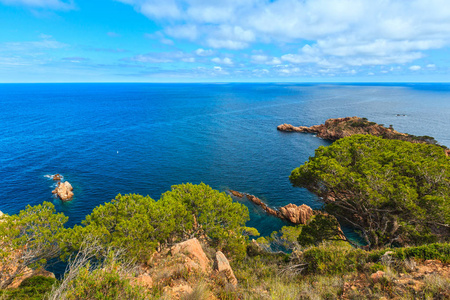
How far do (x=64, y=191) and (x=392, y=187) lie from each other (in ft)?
181

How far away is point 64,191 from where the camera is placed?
46.0 m

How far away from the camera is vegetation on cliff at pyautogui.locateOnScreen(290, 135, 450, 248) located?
18375mm

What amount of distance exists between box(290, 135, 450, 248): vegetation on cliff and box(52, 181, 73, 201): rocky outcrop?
151ft

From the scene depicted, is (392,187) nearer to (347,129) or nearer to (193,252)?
(193,252)

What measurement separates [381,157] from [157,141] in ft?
241

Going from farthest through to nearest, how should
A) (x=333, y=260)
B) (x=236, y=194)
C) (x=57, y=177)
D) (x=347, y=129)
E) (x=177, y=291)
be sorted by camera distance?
(x=347, y=129) < (x=57, y=177) < (x=236, y=194) < (x=333, y=260) < (x=177, y=291)

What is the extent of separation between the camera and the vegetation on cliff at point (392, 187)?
18.4m

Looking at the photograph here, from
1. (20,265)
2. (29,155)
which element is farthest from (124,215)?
(29,155)

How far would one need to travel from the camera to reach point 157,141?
83.6 m

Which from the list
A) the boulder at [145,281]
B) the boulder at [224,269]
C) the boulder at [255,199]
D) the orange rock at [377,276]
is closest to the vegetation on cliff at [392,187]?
the orange rock at [377,276]

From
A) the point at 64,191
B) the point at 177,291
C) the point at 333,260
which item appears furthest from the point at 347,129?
the point at 64,191

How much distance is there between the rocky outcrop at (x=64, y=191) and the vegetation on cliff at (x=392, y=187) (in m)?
46.0

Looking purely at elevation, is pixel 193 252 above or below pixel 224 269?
above

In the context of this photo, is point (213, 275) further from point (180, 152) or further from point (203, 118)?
point (203, 118)
